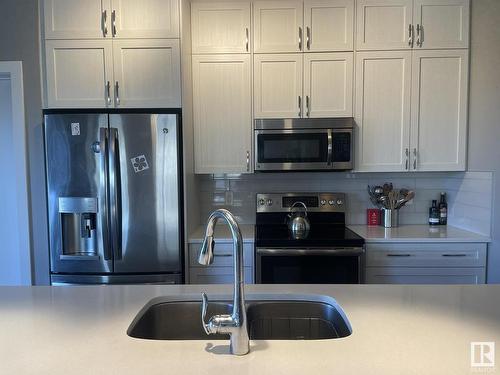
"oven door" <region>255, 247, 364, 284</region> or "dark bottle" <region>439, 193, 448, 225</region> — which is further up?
"dark bottle" <region>439, 193, 448, 225</region>

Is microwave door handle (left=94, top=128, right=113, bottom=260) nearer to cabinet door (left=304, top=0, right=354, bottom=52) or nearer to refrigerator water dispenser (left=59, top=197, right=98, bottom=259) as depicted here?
refrigerator water dispenser (left=59, top=197, right=98, bottom=259)

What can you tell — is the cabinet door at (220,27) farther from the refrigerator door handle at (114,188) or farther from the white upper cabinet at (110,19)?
the refrigerator door handle at (114,188)

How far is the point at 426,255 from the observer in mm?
2469

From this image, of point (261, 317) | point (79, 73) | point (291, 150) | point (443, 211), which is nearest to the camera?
point (261, 317)

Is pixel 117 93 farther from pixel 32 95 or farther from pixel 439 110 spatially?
pixel 439 110

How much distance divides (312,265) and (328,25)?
1.76 m

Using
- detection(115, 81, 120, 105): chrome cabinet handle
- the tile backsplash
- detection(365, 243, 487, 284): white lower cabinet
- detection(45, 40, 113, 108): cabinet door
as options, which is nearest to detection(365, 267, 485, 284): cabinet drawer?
detection(365, 243, 487, 284): white lower cabinet

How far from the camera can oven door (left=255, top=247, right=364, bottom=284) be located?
2.36 meters

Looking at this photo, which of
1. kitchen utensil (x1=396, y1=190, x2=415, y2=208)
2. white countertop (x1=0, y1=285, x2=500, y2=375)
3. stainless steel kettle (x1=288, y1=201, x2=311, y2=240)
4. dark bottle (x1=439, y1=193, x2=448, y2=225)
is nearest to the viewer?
white countertop (x1=0, y1=285, x2=500, y2=375)

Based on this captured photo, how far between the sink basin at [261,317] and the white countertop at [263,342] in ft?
0.18

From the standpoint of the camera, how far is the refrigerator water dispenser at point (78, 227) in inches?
92.4

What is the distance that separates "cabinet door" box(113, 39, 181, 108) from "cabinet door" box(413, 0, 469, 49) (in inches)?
70.2

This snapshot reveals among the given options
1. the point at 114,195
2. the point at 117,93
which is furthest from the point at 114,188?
the point at 117,93

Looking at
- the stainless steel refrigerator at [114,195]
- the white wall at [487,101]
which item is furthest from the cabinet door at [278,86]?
the white wall at [487,101]
